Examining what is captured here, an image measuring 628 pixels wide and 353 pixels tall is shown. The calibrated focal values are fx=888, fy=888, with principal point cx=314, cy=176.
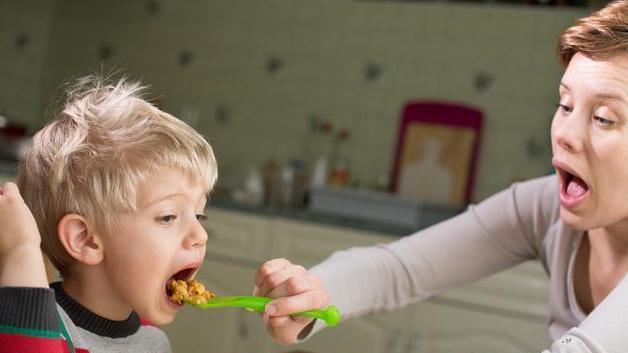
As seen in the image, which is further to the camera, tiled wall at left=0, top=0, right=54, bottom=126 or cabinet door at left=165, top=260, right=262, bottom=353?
tiled wall at left=0, top=0, right=54, bottom=126

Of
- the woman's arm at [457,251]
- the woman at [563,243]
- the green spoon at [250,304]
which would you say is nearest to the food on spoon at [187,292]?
the green spoon at [250,304]

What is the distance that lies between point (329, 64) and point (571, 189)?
2.27m

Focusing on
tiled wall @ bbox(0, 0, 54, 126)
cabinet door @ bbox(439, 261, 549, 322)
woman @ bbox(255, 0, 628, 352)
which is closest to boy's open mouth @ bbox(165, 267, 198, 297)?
woman @ bbox(255, 0, 628, 352)

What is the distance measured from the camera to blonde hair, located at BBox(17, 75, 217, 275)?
88 centimetres

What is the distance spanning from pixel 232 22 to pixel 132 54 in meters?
0.49

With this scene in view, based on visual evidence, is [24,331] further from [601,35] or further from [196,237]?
[601,35]

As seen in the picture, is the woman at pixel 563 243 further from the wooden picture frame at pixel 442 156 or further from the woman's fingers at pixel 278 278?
the wooden picture frame at pixel 442 156

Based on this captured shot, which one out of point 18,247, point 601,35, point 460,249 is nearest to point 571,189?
point 601,35

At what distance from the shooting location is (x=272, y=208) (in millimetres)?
2809

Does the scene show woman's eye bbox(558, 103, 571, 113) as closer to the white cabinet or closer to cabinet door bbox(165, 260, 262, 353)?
the white cabinet

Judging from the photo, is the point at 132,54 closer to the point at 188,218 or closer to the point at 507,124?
the point at 507,124

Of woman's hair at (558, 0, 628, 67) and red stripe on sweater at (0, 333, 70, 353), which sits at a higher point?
woman's hair at (558, 0, 628, 67)

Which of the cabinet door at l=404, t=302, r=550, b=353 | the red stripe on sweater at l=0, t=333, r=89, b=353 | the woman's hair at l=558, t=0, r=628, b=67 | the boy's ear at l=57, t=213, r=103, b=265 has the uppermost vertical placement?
the woman's hair at l=558, t=0, r=628, b=67

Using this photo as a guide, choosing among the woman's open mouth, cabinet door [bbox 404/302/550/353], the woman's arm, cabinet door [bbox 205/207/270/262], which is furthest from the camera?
cabinet door [bbox 205/207/270/262]
